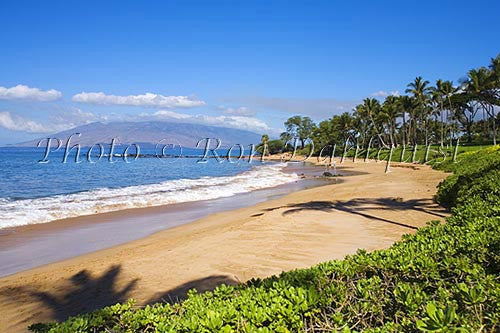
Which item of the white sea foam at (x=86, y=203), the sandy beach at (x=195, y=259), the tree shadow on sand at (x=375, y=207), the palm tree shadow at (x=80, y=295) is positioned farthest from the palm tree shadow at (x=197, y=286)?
the white sea foam at (x=86, y=203)

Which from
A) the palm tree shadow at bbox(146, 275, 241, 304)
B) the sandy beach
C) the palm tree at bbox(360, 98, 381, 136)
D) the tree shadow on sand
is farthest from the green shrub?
the palm tree at bbox(360, 98, 381, 136)

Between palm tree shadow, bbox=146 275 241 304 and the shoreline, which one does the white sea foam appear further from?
palm tree shadow, bbox=146 275 241 304

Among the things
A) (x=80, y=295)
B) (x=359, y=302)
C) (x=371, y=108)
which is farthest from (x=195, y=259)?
(x=371, y=108)

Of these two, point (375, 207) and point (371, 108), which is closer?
point (375, 207)

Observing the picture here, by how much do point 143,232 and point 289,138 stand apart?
95469 millimetres

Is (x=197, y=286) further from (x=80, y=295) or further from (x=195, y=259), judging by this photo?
(x=80, y=295)

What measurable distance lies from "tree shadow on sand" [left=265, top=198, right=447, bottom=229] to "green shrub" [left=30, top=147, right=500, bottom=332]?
7819 millimetres

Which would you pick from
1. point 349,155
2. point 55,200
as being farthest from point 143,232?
point 349,155

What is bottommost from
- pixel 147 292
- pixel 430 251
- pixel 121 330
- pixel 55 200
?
pixel 55 200

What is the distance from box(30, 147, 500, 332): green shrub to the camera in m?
2.59

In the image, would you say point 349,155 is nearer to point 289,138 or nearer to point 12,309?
point 289,138

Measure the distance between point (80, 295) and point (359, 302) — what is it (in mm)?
5441

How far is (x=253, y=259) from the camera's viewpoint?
26.1 feet

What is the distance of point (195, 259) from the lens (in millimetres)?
8211
